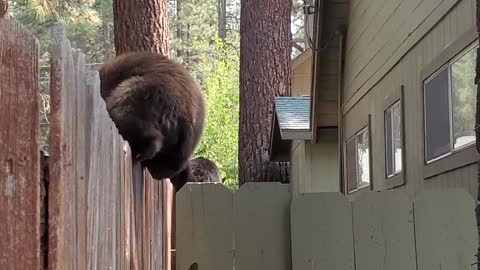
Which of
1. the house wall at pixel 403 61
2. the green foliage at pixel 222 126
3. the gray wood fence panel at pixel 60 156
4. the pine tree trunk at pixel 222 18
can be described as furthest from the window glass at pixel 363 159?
the pine tree trunk at pixel 222 18

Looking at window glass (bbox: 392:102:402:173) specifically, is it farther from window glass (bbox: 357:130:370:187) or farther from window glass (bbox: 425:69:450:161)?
window glass (bbox: 357:130:370:187)

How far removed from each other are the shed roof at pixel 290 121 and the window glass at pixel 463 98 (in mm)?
4975

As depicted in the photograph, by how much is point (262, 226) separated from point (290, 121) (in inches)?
228

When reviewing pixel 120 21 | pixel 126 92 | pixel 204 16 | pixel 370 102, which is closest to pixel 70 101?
pixel 126 92

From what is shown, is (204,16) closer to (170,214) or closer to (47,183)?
(170,214)

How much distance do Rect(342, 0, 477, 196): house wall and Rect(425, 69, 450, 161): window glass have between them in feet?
0.45

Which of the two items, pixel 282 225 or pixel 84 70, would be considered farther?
pixel 282 225

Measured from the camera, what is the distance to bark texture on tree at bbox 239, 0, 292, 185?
11.4m

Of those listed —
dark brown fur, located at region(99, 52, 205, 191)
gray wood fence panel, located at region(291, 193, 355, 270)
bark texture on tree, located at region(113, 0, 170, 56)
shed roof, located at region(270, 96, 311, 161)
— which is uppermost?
bark texture on tree, located at region(113, 0, 170, 56)

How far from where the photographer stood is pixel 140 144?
2717mm

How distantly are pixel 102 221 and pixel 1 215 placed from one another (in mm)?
700

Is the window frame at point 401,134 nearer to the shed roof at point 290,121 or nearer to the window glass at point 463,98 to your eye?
the window glass at point 463,98

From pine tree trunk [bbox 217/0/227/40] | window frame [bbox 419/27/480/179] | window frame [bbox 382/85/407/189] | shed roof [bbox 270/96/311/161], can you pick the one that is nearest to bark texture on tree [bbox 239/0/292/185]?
shed roof [bbox 270/96/311/161]

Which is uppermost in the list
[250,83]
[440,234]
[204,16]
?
[204,16]
